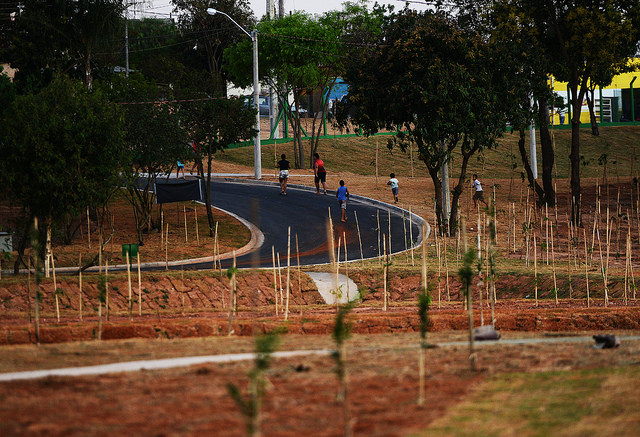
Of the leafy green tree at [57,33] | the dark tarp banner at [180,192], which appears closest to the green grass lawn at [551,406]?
the dark tarp banner at [180,192]

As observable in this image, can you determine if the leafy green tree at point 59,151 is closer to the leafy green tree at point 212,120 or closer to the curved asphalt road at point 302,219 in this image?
the curved asphalt road at point 302,219

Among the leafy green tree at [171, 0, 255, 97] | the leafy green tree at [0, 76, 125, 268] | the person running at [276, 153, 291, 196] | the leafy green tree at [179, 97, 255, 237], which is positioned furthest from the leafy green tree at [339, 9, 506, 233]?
the leafy green tree at [171, 0, 255, 97]

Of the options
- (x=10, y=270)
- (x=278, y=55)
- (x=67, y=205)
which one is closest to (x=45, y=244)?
(x=67, y=205)

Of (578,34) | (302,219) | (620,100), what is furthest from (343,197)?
(620,100)

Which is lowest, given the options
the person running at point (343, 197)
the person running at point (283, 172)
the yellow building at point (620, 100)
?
the person running at point (343, 197)

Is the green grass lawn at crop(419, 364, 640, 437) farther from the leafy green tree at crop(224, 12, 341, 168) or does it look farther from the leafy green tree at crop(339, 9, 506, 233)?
the leafy green tree at crop(224, 12, 341, 168)

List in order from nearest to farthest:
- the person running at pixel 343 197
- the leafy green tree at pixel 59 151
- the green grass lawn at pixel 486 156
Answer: the leafy green tree at pixel 59 151
the person running at pixel 343 197
the green grass lawn at pixel 486 156

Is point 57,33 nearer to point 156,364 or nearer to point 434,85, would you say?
point 434,85

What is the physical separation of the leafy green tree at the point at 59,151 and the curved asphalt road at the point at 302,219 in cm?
463

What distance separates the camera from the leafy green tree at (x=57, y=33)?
3038 centimetres

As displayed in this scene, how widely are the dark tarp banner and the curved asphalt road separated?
2.64m

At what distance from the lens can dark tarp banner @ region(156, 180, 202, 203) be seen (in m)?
29.3

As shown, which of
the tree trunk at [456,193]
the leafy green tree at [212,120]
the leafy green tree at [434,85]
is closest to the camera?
the leafy green tree at [434,85]

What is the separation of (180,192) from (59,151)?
10156 mm
